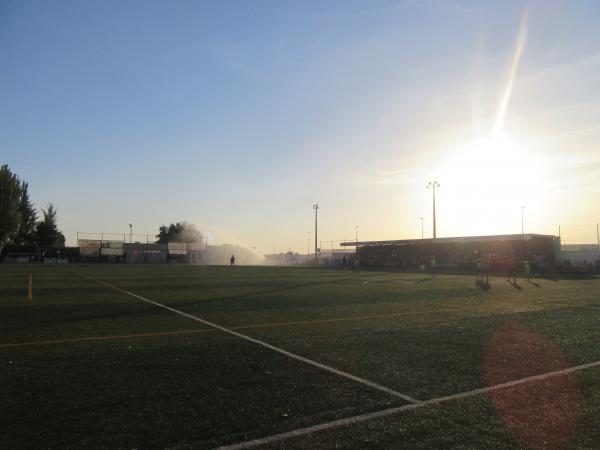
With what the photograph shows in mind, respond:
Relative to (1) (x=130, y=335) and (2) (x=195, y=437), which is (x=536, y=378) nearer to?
(2) (x=195, y=437)

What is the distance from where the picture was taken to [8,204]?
213ft

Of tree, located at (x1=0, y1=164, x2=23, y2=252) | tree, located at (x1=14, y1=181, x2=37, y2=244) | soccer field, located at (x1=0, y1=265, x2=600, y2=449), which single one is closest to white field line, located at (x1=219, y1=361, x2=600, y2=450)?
soccer field, located at (x1=0, y1=265, x2=600, y2=449)

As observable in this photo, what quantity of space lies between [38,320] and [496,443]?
10460mm

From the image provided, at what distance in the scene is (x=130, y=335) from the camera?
29.8 feet

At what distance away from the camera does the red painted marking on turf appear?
4.26 meters

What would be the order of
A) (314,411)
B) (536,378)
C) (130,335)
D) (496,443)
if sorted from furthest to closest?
(130,335) → (536,378) → (314,411) → (496,443)

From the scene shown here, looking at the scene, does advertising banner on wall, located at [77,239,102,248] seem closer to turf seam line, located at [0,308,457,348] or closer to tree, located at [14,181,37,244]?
tree, located at [14,181,37,244]

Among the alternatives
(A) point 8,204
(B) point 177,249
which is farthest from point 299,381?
(B) point 177,249

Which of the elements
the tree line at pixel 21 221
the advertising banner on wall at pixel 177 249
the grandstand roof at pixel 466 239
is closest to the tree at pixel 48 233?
the tree line at pixel 21 221

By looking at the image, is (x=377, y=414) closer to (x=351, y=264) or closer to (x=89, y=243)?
(x=351, y=264)

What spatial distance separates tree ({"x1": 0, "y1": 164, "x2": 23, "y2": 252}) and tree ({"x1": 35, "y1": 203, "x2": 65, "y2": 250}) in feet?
68.4

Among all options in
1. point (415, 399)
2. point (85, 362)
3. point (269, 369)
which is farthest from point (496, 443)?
point (85, 362)

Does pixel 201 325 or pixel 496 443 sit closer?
pixel 496 443

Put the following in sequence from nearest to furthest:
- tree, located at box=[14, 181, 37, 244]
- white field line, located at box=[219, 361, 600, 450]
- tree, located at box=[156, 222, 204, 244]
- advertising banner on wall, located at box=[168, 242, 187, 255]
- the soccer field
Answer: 1. white field line, located at box=[219, 361, 600, 450]
2. the soccer field
3. tree, located at box=[14, 181, 37, 244]
4. advertising banner on wall, located at box=[168, 242, 187, 255]
5. tree, located at box=[156, 222, 204, 244]
